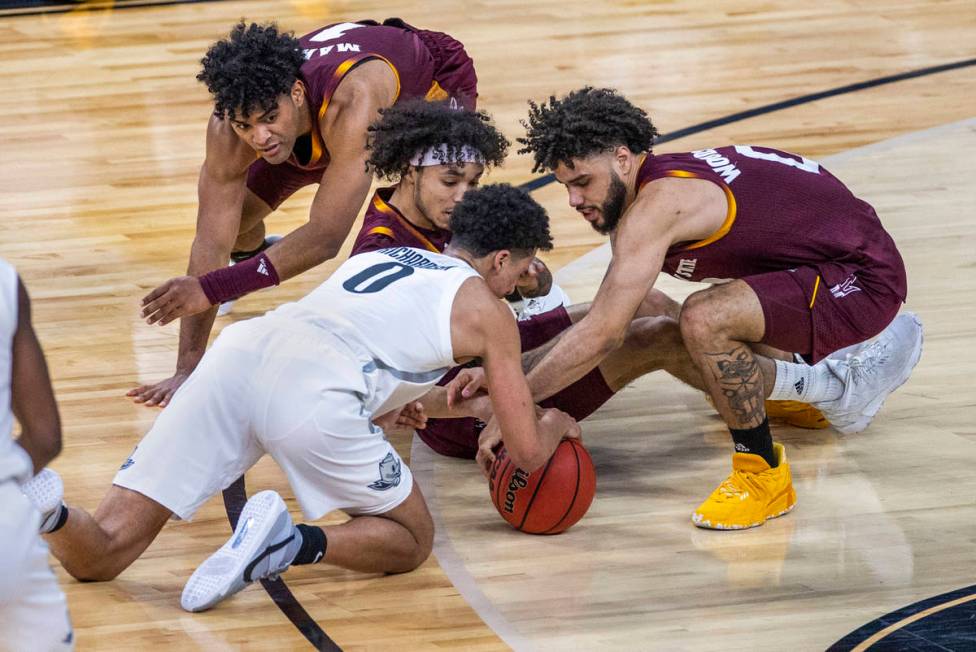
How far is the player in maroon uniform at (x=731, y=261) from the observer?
4.29 meters

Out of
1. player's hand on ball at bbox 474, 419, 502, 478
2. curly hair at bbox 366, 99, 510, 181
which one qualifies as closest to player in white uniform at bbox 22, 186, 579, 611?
player's hand on ball at bbox 474, 419, 502, 478

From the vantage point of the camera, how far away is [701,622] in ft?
12.6

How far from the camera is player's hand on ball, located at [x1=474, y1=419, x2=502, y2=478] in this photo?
4320 millimetres

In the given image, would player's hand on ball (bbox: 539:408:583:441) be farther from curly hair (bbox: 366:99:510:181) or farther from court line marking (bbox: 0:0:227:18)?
court line marking (bbox: 0:0:227:18)

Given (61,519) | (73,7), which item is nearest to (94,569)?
(61,519)

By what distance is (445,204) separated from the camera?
464 centimetres

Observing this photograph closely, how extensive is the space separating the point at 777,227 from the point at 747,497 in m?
0.86

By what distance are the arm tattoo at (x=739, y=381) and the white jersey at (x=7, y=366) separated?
2324mm

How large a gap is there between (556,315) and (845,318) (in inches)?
38.6

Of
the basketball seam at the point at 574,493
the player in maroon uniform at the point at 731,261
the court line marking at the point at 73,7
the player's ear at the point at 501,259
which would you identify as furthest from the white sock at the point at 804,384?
the court line marking at the point at 73,7

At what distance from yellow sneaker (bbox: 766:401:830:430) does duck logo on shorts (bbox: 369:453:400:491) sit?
1.63 m

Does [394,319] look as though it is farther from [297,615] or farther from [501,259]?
[297,615]

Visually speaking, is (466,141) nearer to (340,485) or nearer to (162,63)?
(340,485)

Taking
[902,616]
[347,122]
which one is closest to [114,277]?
[347,122]
